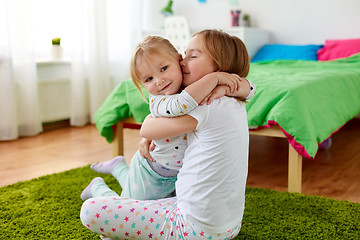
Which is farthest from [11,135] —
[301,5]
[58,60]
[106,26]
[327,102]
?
[301,5]

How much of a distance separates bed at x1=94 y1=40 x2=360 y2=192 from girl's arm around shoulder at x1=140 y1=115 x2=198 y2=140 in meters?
0.76

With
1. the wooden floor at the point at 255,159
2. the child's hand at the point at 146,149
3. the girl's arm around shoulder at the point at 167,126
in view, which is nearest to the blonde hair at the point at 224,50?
the girl's arm around shoulder at the point at 167,126

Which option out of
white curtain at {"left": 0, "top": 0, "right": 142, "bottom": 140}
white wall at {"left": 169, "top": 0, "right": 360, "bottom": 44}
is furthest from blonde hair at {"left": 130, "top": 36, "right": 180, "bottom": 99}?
white wall at {"left": 169, "top": 0, "right": 360, "bottom": 44}

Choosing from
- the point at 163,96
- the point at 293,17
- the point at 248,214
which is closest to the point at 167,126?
A: the point at 163,96

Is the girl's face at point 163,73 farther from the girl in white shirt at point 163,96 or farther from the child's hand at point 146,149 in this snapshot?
the child's hand at point 146,149

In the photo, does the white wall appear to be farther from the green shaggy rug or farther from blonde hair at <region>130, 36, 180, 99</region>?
blonde hair at <region>130, 36, 180, 99</region>

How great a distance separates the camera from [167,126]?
3.79 feet

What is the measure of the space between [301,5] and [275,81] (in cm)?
228

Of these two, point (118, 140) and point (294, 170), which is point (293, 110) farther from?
point (118, 140)

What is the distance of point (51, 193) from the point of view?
1.84 m

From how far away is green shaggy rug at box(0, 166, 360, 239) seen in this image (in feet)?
4.69

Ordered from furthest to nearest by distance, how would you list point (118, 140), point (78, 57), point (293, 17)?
point (293, 17)
point (78, 57)
point (118, 140)

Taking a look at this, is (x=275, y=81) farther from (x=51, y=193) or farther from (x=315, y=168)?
(x=51, y=193)

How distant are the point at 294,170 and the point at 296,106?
0.92 ft
